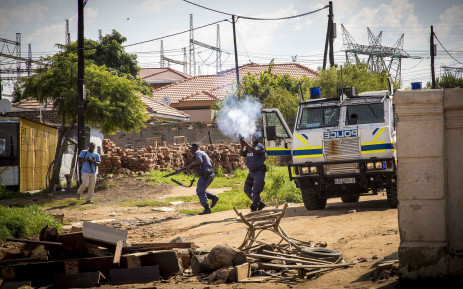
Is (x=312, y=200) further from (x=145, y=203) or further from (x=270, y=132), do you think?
(x=145, y=203)

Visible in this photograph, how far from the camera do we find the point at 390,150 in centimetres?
1148

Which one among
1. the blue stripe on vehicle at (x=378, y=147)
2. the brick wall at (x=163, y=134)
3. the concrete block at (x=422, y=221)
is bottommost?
the concrete block at (x=422, y=221)

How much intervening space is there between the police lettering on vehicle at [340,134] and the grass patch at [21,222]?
5.92 metres

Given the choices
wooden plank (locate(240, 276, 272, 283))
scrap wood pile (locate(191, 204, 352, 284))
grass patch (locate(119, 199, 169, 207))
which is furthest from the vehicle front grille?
grass patch (locate(119, 199, 169, 207))

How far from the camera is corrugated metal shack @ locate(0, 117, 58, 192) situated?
1916 centimetres

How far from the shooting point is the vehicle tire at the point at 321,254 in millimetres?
6992

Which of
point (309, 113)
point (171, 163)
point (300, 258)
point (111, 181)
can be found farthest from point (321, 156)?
point (171, 163)

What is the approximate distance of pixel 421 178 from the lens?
5.52 meters

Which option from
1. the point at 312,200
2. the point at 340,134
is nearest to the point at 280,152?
the point at 312,200

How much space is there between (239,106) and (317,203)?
17.3m

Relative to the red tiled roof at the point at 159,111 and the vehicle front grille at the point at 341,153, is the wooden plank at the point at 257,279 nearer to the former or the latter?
the vehicle front grille at the point at 341,153

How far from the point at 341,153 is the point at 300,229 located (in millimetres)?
2549

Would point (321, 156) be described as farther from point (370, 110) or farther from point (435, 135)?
point (435, 135)

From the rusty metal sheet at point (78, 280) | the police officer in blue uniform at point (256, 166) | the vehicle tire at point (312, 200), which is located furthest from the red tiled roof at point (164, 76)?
the rusty metal sheet at point (78, 280)
